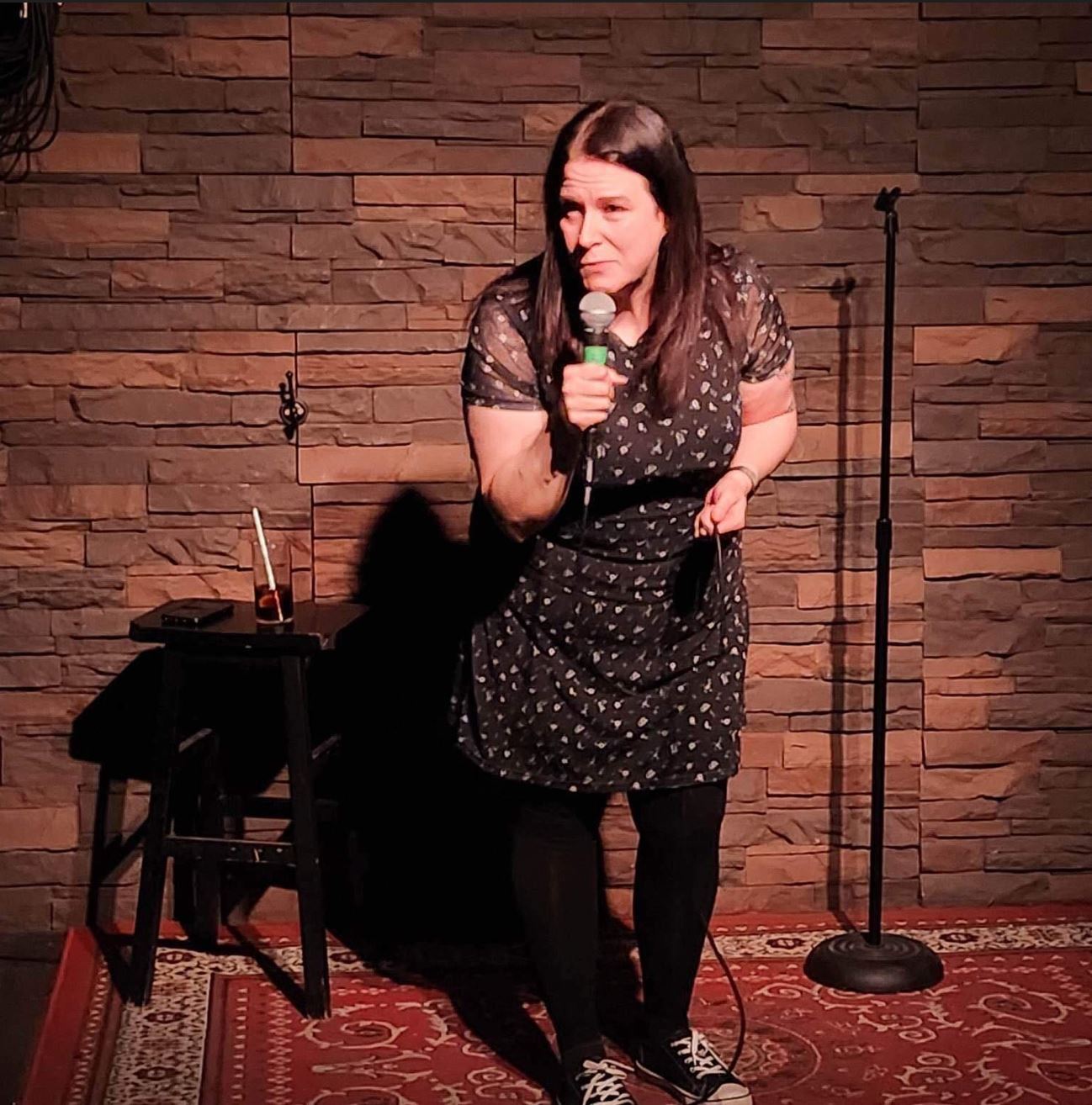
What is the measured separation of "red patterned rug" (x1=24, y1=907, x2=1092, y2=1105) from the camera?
101 inches

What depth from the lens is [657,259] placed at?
236cm

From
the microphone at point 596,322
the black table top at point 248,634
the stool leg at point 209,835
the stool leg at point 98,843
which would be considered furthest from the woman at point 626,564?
the stool leg at point 98,843

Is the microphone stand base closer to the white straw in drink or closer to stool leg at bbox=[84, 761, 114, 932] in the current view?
the white straw in drink

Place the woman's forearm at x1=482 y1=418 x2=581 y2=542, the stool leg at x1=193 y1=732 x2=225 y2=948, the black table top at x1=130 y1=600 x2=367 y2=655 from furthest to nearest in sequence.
A: the stool leg at x1=193 y1=732 x2=225 y2=948, the black table top at x1=130 y1=600 x2=367 y2=655, the woman's forearm at x1=482 y1=418 x2=581 y2=542

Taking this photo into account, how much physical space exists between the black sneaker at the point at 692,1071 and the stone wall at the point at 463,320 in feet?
2.51

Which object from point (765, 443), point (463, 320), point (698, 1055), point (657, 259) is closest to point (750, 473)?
point (765, 443)

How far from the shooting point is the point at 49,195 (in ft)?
10.0

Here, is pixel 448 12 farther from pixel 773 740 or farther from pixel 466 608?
pixel 773 740

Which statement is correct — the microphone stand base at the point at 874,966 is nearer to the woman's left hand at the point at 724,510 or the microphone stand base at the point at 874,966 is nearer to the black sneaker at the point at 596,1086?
the black sneaker at the point at 596,1086

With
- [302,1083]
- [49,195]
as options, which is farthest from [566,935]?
[49,195]

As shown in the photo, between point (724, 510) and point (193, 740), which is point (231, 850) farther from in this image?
point (724, 510)

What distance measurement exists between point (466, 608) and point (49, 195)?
0.98m

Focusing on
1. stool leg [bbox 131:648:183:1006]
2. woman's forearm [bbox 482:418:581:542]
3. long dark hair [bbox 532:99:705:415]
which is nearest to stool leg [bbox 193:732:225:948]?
stool leg [bbox 131:648:183:1006]

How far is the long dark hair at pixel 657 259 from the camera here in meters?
2.26
